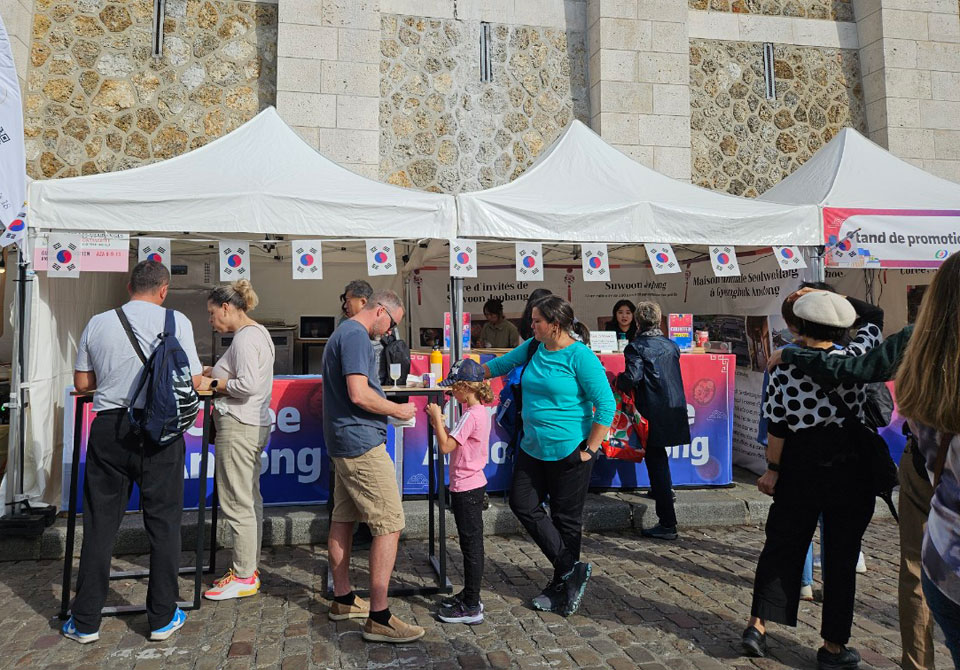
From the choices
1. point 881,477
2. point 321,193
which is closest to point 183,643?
point 321,193

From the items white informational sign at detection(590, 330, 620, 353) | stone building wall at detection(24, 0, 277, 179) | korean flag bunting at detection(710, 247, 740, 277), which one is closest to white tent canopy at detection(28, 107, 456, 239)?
white informational sign at detection(590, 330, 620, 353)

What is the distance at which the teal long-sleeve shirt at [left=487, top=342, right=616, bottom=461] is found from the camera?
3.54 metres

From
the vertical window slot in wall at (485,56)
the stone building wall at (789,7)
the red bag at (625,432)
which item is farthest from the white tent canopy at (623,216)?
the stone building wall at (789,7)

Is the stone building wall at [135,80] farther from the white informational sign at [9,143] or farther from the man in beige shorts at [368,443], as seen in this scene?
the man in beige shorts at [368,443]

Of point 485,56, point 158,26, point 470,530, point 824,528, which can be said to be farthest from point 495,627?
point 158,26

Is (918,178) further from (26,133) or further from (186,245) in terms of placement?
(26,133)

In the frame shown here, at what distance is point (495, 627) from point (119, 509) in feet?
6.46

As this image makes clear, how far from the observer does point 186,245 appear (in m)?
7.30

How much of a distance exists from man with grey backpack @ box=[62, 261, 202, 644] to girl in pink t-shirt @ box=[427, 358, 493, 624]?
1292mm

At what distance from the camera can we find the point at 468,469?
3.46m

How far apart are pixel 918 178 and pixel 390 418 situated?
5.41 m

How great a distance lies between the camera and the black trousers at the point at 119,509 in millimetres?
3240

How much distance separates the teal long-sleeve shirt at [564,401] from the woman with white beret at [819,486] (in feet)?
2.79

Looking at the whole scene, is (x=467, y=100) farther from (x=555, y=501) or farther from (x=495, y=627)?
(x=495, y=627)
